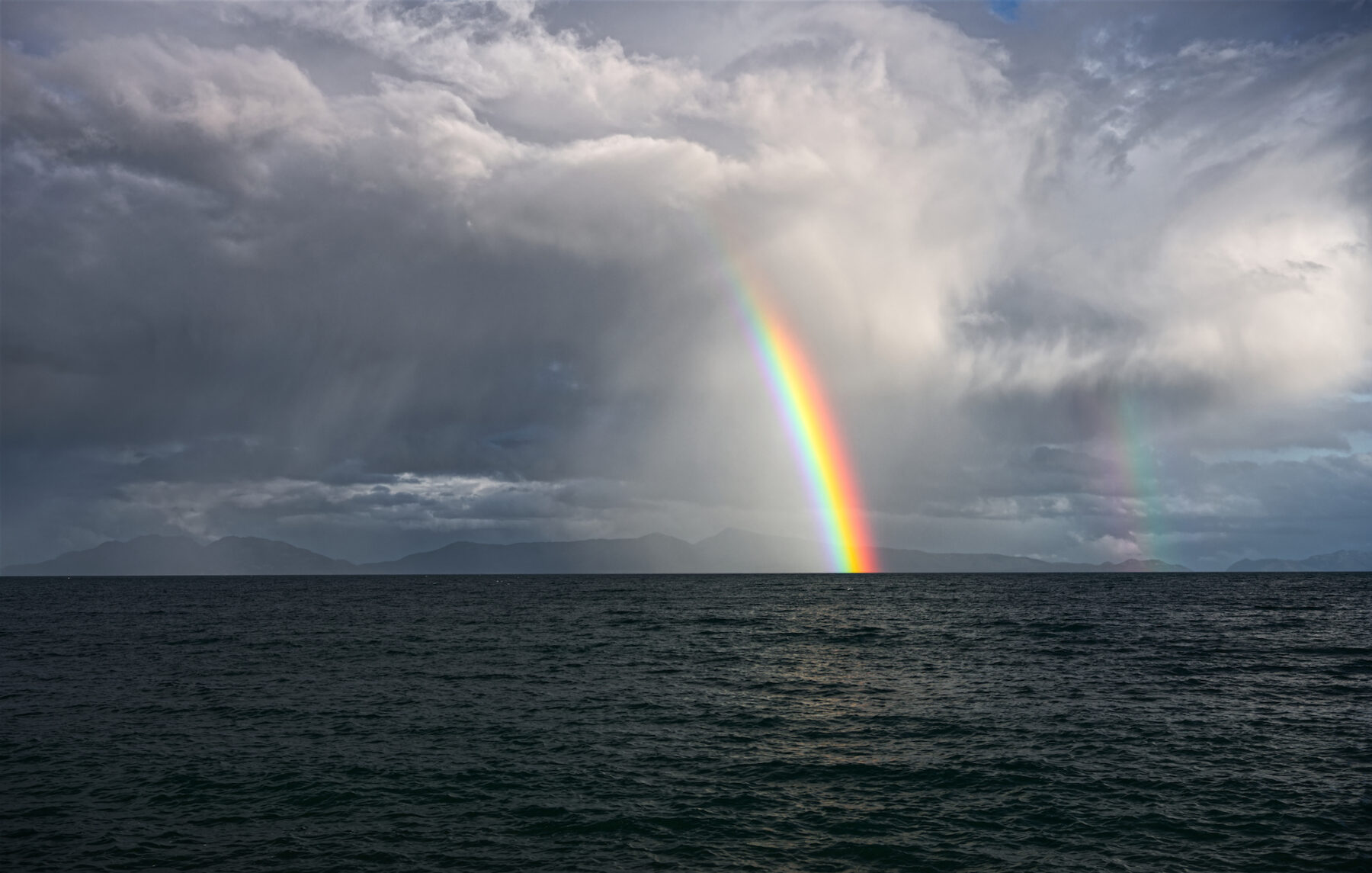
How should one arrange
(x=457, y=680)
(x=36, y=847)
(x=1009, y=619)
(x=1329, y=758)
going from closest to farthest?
(x=36, y=847) < (x=1329, y=758) < (x=457, y=680) < (x=1009, y=619)

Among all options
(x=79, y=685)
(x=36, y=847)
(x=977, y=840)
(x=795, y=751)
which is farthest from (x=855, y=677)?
(x=79, y=685)

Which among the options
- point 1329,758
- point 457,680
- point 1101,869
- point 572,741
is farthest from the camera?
point 457,680

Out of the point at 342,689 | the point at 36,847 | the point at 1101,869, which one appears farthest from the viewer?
the point at 342,689

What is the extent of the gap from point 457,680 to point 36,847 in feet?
98.7

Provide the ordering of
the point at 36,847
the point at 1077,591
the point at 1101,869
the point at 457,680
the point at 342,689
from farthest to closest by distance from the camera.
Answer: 1. the point at 1077,591
2. the point at 457,680
3. the point at 342,689
4. the point at 36,847
5. the point at 1101,869

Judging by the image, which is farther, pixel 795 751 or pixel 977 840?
pixel 795 751

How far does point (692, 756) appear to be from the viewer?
33906 millimetres

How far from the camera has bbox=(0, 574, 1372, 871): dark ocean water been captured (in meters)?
24.1

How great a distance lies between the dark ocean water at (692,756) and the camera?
2406cm

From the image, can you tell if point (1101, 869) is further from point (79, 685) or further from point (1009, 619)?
point (1009, 619)

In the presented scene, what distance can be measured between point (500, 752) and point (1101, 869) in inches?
884

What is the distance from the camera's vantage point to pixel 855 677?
54250mm

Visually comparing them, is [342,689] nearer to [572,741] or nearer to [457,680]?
[457,680]

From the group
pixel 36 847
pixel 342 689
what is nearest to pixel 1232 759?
pixel 36 847
